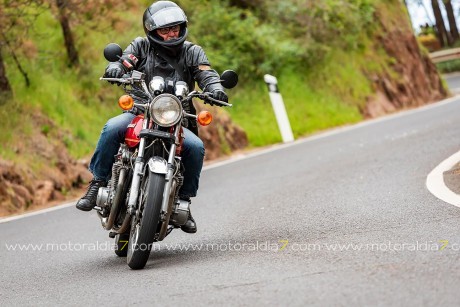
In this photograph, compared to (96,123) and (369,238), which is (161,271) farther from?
(96,123)

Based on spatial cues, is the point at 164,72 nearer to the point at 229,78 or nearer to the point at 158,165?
the point at 229,78

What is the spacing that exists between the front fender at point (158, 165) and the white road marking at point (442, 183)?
2.55 metres

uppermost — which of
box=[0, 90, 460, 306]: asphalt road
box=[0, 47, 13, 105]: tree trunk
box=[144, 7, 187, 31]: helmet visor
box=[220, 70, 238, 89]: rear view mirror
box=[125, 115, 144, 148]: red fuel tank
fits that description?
box=[144, 7, 187, 31]: helmet visor

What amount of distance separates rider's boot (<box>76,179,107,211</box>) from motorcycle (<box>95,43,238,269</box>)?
0.54 feet

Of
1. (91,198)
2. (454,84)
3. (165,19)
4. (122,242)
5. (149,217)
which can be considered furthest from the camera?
(454,84)

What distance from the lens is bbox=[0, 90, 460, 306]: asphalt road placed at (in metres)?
5.26

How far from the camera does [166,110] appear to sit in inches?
271

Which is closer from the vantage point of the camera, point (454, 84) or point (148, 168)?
point (148, 168)

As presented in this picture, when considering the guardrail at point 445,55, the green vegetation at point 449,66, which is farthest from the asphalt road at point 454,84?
the green vegetation at point 449,66

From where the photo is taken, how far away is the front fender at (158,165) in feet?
22.2

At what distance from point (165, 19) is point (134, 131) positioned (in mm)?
935

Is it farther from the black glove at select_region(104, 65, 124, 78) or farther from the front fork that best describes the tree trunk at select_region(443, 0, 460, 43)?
the front fork

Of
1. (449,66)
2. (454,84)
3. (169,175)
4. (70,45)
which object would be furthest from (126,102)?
(449,66)

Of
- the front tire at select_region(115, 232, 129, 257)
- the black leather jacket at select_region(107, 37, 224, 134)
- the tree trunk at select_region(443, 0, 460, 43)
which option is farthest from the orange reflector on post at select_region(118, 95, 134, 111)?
the tree trunk at select_region(443, 0, 460, 43)
